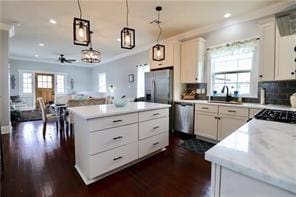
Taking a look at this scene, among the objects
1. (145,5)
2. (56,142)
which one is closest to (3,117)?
(56,142)

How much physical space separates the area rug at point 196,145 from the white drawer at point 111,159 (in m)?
1.30

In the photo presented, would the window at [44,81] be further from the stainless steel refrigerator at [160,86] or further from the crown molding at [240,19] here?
the crown molding at [240,19]

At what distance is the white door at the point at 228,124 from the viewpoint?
2911 mm

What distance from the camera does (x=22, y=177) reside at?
2100 mm

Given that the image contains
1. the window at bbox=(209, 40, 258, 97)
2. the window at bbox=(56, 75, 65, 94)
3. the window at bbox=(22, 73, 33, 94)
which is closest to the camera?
the window at bbox=(209, 40, 258, 97)

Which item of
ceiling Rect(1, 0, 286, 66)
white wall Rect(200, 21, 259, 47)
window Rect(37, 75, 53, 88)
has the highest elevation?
ceiling Rect(1, 0, 286, 66)

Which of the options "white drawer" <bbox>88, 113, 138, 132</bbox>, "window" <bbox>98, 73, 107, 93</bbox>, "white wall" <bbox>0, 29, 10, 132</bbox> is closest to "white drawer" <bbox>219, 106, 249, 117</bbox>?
"white drawer" <bbox>88, 113, 138, 132</bbox>

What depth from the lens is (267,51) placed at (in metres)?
2.74

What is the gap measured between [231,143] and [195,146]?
2.60 meters

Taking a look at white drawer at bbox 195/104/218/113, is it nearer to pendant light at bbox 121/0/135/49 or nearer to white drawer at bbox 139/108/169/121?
white drawer at bbox 139/108/169/121

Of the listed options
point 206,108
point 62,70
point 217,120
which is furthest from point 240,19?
point 62,70

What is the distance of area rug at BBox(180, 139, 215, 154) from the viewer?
120 inches

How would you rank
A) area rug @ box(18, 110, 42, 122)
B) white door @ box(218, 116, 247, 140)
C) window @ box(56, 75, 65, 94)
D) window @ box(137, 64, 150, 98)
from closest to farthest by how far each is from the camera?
white door @ box(218, 116, 247, 140) < area rug @ box(18, 110, 42, 122) < window @ box(137, 64, 150, 98) < window @ box(56, 75, 65, 94)

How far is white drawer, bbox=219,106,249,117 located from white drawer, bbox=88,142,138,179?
1925 mm
